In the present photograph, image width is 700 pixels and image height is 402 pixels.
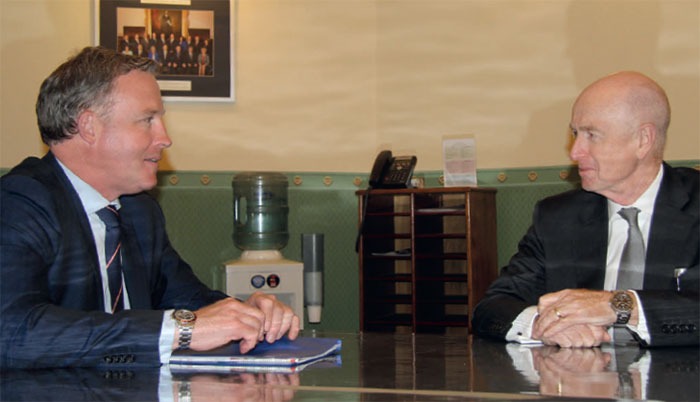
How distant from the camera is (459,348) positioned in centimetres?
186

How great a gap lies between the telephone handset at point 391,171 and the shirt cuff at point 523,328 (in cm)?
276

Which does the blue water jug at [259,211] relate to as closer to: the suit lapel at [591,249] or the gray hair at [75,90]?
the suit lapel at [591,249]

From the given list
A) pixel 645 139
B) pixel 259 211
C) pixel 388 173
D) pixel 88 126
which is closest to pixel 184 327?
pixel 88 126

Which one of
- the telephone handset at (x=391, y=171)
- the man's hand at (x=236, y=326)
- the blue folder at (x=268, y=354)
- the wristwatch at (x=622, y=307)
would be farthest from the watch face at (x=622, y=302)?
the telephone handset at (x=391, y=171)

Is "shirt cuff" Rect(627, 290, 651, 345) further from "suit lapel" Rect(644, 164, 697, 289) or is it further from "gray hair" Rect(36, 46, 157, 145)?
"gray hair" Rect(36, 46, 157, 145)

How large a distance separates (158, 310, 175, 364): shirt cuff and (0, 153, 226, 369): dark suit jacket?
0.01m

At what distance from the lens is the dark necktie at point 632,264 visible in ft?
8.23

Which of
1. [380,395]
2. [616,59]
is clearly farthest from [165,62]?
[380,395]

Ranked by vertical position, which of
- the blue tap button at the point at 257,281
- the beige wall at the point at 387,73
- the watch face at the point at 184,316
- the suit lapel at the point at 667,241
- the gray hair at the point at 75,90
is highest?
the beige wall at the point at 387,73

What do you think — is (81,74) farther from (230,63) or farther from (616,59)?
(616,59)

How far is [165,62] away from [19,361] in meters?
3.92

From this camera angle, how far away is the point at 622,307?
6.57 feet

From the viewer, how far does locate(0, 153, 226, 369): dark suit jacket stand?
1600mm

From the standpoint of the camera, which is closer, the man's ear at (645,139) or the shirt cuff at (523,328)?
the shirt cuff at (523,328)
